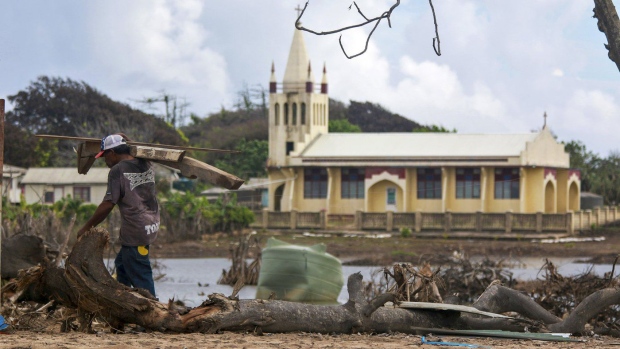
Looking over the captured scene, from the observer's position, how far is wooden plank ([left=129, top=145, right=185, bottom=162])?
1050 centimetres

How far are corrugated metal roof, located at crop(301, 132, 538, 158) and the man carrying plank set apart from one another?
47.2 metres

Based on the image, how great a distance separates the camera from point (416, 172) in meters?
59.4

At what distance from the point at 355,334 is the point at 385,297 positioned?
0.43 metres

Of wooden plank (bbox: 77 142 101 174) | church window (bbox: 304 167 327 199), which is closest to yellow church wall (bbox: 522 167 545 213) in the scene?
church window (bbox: 304 167 327 199)

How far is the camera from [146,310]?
10094mm

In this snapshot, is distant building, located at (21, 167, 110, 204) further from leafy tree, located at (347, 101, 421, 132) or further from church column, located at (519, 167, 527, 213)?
leafy tree, located at (347, 101, 421, 132)

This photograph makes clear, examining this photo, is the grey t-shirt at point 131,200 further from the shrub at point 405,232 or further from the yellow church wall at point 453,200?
the yellow church wall at point 453,200

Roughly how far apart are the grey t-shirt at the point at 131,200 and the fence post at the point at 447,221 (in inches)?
1759

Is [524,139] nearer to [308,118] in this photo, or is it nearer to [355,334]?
[308,118]

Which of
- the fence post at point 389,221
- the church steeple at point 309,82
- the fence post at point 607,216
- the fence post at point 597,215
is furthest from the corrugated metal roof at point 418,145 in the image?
the fence post at point 607,216

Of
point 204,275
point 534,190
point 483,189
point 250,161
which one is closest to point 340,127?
point 250,161

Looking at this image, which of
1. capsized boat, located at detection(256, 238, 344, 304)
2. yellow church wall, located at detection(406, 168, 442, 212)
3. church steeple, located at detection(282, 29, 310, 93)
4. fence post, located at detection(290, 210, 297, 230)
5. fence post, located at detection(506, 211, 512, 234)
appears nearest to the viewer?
capsized boat, located at detection(256, 238, 344, 304)

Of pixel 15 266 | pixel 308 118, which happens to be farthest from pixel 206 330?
pixel 308 118

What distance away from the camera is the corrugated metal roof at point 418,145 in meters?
58.3
